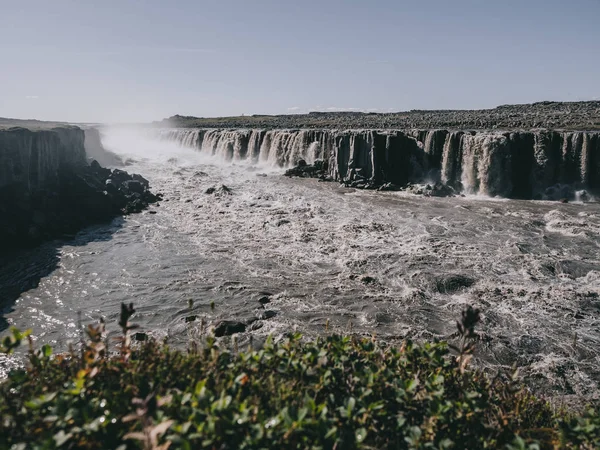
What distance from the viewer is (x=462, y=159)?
2875 centimetres

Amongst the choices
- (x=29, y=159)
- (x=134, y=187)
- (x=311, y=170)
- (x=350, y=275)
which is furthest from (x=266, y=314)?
(x=311, y=170)

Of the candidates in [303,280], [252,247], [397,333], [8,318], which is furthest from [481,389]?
[252,247]

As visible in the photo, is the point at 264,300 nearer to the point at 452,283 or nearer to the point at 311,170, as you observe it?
the point at 452,283

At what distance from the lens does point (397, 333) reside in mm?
10133

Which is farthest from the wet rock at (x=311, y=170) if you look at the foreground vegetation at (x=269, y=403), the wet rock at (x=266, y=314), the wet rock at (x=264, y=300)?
the foreground vegetation at (x=269, y=403)

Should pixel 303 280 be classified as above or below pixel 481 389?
below

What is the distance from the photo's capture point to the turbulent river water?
10.1 metres

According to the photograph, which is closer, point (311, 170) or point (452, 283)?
point (452, 283)

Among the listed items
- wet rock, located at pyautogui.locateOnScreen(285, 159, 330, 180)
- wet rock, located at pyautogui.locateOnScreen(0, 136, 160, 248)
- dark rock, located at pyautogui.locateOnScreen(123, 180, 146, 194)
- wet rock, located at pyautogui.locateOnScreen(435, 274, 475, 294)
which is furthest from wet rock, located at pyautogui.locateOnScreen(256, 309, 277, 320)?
wet rock, located at pyautogui.locateOnScreen(285, 159, 330, 180)

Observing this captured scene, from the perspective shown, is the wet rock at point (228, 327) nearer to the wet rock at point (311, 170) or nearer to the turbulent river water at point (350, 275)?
the turbulent river water at point (350, 275)

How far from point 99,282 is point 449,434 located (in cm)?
1215

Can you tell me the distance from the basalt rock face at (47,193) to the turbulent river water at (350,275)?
1022 mm

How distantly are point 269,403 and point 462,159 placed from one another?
1112 inches

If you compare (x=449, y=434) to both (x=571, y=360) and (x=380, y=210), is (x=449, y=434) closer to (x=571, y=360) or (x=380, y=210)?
(x=571, y=360)
